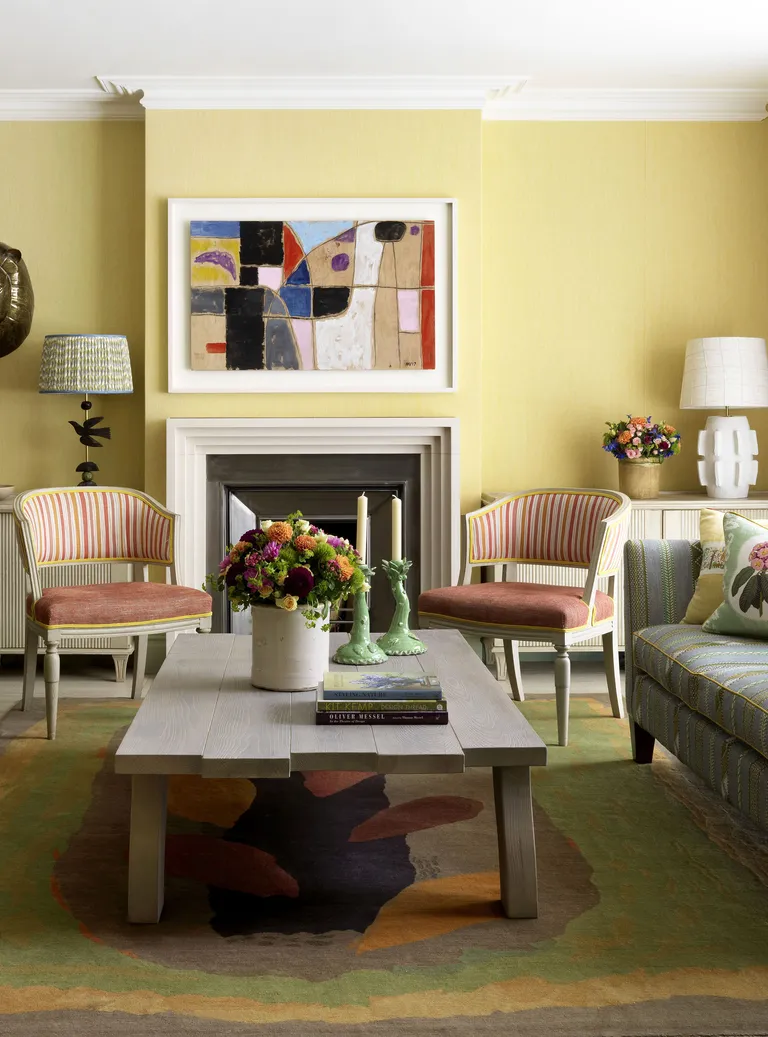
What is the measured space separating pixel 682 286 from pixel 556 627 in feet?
6.91

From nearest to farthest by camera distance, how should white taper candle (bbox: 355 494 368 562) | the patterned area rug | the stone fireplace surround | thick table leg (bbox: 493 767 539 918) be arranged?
the patterned area rug
thick table leg (bbox: 493 767 539 918)
white taper candle (bbox: 355 494 368 562)
the stone fireplace surround

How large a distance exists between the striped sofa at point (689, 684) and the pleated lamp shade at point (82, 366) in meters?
2.28

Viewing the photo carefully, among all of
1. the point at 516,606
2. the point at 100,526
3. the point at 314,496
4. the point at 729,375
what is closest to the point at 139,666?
the point at 100,526

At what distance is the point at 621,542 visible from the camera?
398 cm

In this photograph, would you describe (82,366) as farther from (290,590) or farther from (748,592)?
(748,592)

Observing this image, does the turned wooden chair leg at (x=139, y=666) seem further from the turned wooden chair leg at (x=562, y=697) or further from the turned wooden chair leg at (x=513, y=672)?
the turned wooden chair leg at (x=562, y=697)

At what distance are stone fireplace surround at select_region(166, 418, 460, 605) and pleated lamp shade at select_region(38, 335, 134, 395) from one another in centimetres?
31

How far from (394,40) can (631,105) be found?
50.0 inches

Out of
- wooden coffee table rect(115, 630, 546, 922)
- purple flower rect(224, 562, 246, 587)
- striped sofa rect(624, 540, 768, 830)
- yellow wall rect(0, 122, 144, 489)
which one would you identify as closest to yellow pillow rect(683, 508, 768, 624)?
striped sofa rect(624, 540, 768, 830)

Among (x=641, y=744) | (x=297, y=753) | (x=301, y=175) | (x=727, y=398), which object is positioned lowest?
(x=641, y=744)

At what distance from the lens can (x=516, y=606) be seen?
3.66 metres

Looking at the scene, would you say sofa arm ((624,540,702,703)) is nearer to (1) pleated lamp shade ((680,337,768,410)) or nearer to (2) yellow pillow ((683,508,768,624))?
(2) yellow pillow ((683,508,768,624))

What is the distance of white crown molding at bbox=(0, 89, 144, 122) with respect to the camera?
4645 millimetres

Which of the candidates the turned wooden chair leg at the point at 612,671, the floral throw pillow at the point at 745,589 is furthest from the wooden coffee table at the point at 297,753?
the turned wooden chair leg at the point at 612,671
